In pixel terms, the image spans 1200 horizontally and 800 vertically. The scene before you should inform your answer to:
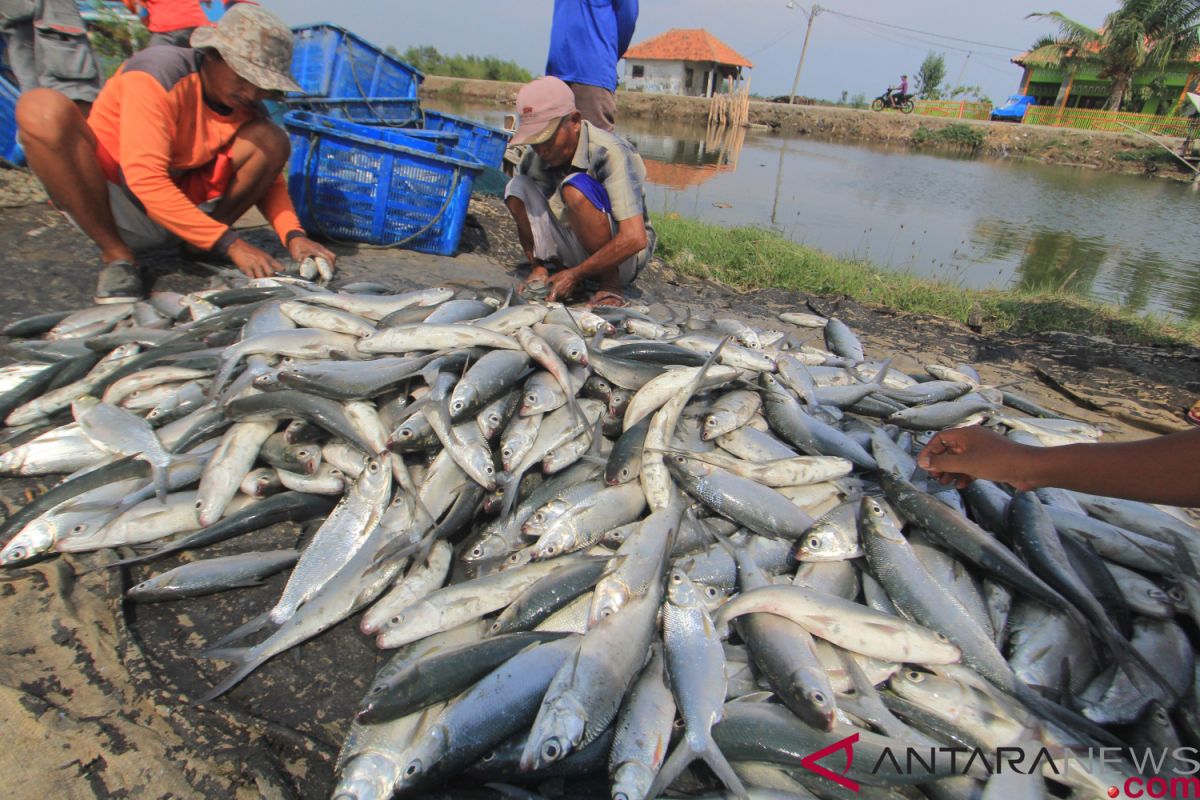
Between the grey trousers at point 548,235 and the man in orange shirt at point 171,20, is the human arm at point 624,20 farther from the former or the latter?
the man in orange shirt at point 171,20

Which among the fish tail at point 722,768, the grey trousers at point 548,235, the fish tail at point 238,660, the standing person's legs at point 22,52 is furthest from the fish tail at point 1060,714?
the standing person's legs at point 22,52

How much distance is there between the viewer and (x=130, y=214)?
430cm

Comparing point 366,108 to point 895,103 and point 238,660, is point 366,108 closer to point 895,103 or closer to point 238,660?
point 238,660

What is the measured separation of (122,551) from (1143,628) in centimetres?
371

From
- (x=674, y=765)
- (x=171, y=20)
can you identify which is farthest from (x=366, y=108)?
(x=674, y=765)

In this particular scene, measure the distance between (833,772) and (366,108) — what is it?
29.7 feet

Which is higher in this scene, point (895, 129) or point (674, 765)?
point (895, 129)

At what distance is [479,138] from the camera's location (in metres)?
8.27

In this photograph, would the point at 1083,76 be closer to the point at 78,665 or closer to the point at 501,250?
the point at 501,250

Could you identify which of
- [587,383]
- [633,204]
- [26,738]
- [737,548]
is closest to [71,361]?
[26,738]

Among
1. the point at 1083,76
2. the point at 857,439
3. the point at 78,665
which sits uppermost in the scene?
the point at 1083,76

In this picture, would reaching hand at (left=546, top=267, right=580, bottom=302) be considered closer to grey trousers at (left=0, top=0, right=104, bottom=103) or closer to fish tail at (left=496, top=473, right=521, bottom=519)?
fish tail at (left=496, top=473, right=521, bottom=519)

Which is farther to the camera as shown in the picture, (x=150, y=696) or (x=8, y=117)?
(x=8, y=117)

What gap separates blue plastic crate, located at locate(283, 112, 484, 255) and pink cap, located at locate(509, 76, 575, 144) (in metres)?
1.09
